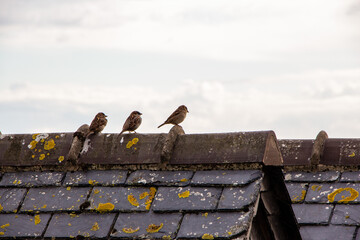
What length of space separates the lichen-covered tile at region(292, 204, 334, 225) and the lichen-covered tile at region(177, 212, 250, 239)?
329 cm

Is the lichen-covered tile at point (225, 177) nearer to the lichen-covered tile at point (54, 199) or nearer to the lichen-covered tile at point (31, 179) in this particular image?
the lichen-covered tile at point (54, 199)

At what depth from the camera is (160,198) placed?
4234 mm

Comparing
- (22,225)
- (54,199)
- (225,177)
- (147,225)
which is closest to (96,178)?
(54,199)

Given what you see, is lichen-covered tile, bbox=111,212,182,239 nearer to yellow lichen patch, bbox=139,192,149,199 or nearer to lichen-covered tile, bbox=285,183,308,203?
yellow lichen patch, bbox=139,192,149,199

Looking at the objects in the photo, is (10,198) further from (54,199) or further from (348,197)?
(348,197)

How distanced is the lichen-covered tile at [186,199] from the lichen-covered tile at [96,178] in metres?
0.38

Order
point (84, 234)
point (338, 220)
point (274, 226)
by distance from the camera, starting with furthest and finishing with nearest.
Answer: point (338, 220) < point (274, 226) < point (84, 234)

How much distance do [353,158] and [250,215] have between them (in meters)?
3.83

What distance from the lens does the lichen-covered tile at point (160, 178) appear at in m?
4.35

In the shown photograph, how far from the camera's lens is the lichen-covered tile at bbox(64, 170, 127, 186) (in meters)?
4.51

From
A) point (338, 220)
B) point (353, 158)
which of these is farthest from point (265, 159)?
point (353, 158)

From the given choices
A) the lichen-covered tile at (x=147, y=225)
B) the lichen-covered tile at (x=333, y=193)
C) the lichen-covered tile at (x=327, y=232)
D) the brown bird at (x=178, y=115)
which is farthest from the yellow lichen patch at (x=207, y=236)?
the brown bird at (x=178, y=115)

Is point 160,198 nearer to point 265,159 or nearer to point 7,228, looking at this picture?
point 265,159

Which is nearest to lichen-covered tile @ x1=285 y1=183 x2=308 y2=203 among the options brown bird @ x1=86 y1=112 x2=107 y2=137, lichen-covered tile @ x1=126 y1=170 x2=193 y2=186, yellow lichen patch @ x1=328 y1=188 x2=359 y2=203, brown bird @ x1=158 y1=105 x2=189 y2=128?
yellow lichen patch @ x1=328 y1=188 x2=359 y2=203
